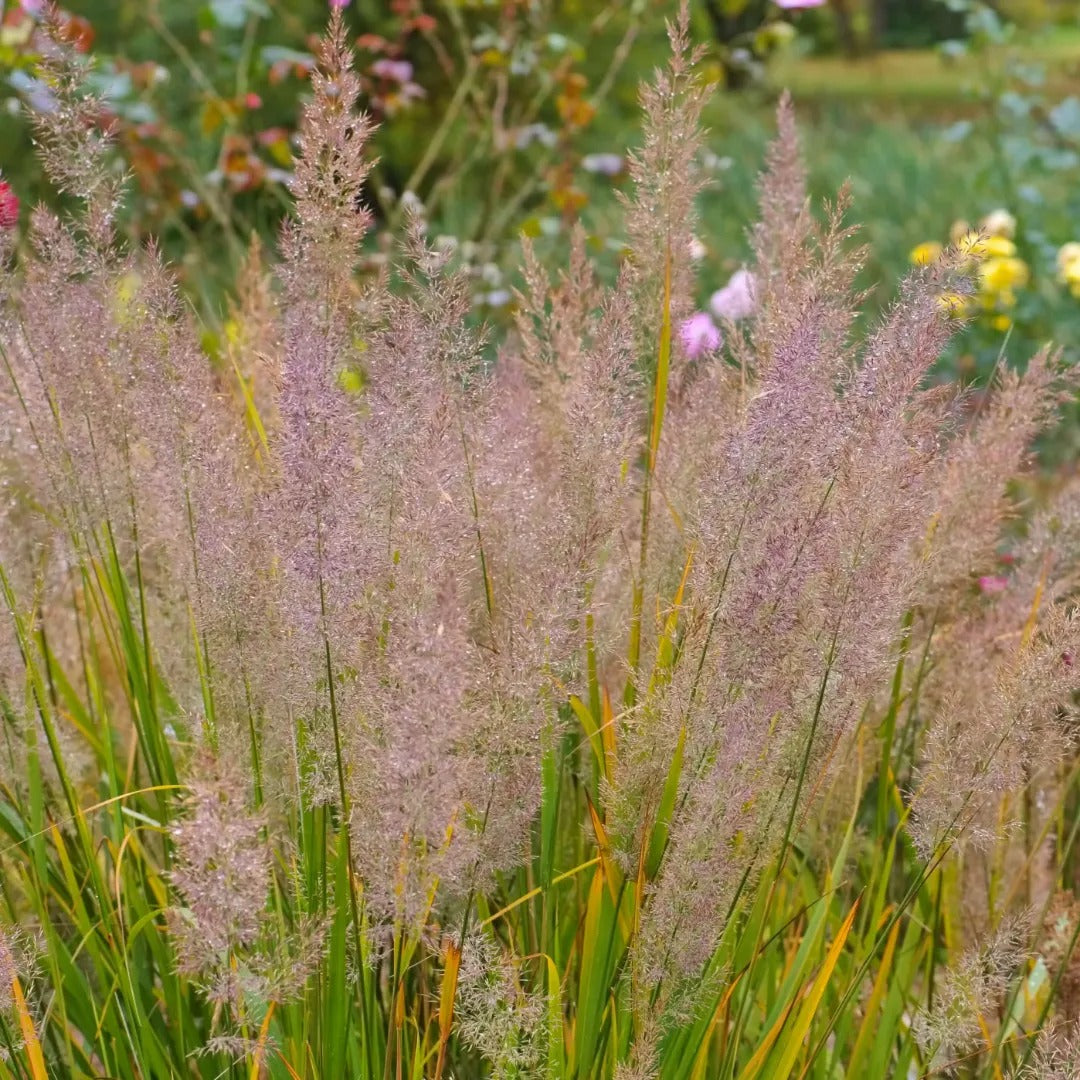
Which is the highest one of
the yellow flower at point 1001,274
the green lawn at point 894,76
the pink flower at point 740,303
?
the pink flower at point 740,303

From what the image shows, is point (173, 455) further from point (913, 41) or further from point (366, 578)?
point (913, 41)

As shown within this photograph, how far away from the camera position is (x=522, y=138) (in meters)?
5.16

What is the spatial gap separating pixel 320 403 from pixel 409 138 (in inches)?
326

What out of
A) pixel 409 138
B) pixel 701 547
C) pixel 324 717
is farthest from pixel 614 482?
pixel 409 138

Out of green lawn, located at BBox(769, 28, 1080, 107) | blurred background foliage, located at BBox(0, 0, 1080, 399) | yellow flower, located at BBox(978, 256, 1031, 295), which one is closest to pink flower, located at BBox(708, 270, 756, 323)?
blurred background foliage, located at BBox(0, 0, 1080, 399)

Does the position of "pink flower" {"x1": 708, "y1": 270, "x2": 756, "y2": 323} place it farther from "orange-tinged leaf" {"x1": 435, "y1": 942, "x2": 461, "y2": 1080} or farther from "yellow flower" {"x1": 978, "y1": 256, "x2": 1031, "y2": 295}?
"yellow flower" {"x1": 978, "y1": 256, "x2": 1031, "y2": 295}

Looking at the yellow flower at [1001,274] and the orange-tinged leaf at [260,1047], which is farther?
the yellow flower at [1001,274]

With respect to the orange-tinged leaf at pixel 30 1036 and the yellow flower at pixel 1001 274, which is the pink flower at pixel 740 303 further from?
the yellow flower at pixel 1001 274

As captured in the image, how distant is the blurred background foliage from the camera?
4887mm

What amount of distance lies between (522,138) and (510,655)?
4.28m

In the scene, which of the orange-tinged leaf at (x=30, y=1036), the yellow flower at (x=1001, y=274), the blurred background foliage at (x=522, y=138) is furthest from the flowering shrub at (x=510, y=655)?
the yellow flower at (x=1001, y=274)

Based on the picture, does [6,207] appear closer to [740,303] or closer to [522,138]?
[740,303]

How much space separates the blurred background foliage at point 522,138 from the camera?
16.0 feet

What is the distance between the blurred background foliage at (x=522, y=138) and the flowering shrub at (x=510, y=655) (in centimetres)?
144
